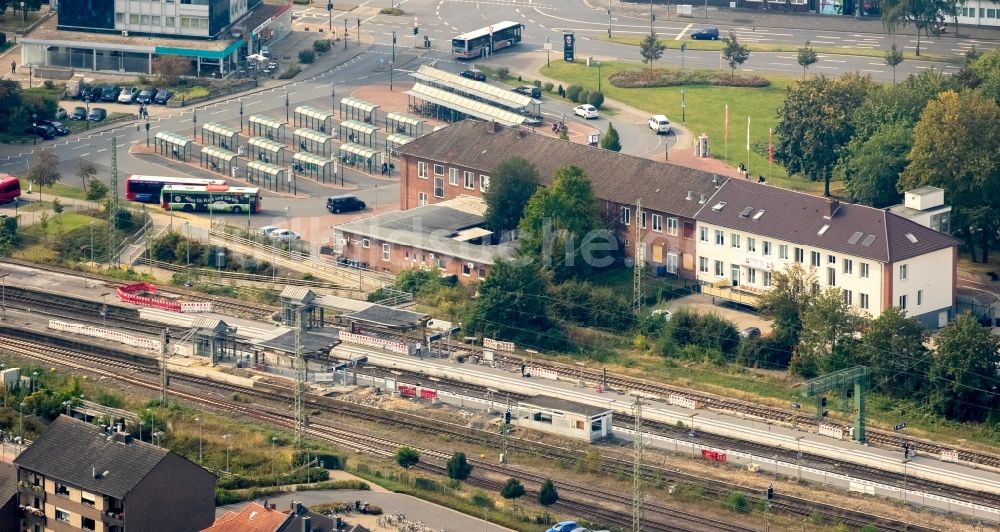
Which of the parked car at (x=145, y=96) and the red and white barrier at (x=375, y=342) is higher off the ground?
→ the parked car at (x=145, y=96)

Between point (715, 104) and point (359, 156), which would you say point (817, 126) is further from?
point (359, 156)

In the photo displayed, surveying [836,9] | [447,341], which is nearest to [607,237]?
[447,341]

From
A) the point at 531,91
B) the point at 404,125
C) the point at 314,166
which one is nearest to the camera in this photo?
the point at 314,166

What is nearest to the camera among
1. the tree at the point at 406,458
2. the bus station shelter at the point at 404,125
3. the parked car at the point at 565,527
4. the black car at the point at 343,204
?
the parked car at the point at 565,527

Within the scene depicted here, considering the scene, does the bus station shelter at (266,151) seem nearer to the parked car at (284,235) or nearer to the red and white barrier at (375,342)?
the parked car at (284,235)

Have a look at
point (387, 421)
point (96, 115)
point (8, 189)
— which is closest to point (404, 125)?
point (96, 115)

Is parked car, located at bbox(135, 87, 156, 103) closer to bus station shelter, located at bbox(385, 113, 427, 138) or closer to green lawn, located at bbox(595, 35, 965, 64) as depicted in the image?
bus station shelter, located at bbox(385, 113, 427, 138)

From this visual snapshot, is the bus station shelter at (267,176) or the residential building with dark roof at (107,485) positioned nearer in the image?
the residential building with dark roof at (107,485)

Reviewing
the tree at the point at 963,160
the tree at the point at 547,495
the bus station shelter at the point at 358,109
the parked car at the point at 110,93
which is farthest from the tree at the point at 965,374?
the parked car at the point at 110,93
